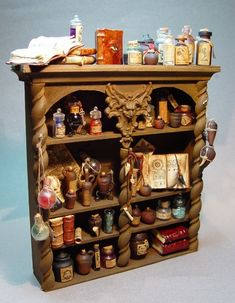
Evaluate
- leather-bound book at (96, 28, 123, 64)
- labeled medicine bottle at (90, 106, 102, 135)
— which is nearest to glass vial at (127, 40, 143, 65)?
leather-bound book at (96, 28, 123, 64)

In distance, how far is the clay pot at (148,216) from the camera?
2.58m

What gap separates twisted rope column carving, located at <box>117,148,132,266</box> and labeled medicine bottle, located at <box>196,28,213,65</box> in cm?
65

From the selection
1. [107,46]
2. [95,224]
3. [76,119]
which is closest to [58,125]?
[76,119]

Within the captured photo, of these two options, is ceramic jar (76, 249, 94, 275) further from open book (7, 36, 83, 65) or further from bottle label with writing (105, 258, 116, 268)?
open book (7, 36, 83, 65)

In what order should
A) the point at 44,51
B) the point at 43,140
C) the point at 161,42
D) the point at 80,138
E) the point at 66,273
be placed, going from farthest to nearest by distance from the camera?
1. the point at 161,42
2. the point at 66,273
3. the point at 80,138
4. the point at 43,140
5. the point at 44,51

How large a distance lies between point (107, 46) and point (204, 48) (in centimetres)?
57

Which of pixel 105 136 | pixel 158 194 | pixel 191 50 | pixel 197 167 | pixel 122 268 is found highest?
pixel 191 50

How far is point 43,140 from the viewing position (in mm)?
2127

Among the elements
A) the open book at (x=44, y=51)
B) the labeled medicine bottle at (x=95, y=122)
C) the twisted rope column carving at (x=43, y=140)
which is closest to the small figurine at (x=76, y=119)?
the labeled medicine bottle at (x=95, y=122)

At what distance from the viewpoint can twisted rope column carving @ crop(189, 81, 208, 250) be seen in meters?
2.54

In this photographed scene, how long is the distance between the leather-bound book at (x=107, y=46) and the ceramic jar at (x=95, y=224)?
31.6 inches

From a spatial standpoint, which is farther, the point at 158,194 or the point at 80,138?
the point at 158,194

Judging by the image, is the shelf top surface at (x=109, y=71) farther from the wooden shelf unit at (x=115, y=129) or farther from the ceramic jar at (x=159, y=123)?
the ceramic jar at (x=159, y=123)

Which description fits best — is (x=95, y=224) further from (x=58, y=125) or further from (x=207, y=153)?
(x=207, y=153)
